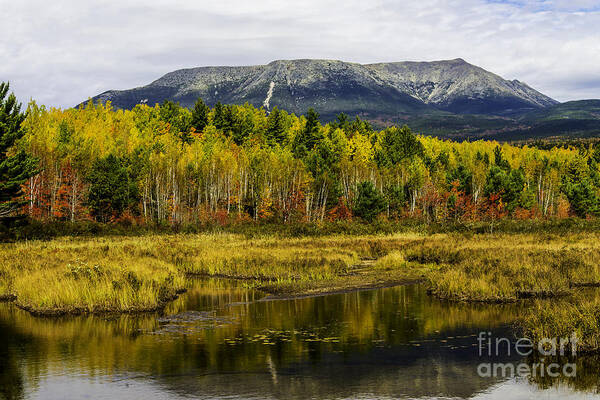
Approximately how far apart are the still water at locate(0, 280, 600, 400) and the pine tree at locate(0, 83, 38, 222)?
2344 centimetres

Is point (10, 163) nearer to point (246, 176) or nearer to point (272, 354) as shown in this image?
point (272, 354)

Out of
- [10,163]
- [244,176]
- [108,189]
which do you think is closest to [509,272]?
[10,163]

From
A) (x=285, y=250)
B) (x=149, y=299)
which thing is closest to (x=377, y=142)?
(x=285, y=250)

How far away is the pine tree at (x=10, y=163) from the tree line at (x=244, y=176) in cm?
1327

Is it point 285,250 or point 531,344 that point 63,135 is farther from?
point 531,344

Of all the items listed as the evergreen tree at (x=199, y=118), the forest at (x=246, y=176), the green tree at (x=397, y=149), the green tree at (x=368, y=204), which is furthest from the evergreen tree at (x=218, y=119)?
the green tree at (x=368, y=204)

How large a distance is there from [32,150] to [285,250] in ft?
168

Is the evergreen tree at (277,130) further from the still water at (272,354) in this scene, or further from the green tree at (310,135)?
the still water at (272,354)

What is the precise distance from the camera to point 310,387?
1538 cm

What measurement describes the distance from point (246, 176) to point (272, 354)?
247 ft

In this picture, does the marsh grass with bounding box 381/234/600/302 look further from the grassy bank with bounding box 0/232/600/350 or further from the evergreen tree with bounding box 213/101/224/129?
the evergreen tree with bounding box 213/101/224/129

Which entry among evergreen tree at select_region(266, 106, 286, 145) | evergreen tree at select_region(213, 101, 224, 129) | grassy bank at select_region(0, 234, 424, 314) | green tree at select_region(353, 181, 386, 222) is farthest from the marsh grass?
Answer: evergreen tree at select_region(266, 106, 286, 145)

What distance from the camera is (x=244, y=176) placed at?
100000 mm

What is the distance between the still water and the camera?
15.2 meters
